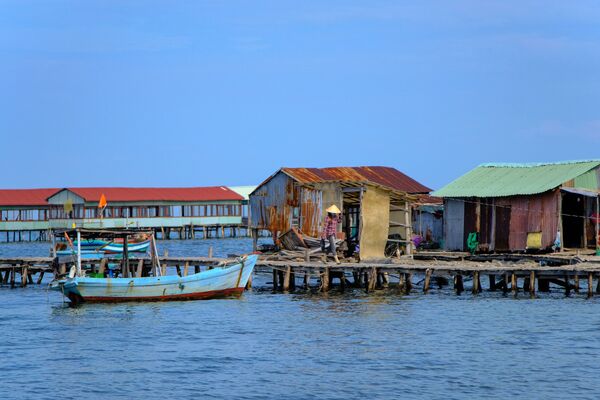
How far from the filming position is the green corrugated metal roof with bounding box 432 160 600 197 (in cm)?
4547

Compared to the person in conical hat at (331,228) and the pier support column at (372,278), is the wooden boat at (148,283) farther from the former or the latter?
the pier support column at (372,278)

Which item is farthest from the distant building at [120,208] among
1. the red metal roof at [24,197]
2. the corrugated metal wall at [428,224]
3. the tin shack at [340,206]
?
the tin shack at [340,206]

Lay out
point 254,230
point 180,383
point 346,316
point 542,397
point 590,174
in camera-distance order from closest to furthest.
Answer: point 542,397, point 180,383, point 346,316, point 590,174, point 254,230

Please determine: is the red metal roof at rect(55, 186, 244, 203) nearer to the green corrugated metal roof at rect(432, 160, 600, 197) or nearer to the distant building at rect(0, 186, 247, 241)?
the distant building at rect(0, 186, 247, 241)

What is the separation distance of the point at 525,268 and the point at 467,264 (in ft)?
11.3

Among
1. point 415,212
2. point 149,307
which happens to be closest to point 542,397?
point 149,307

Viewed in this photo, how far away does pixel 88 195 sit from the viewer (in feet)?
291

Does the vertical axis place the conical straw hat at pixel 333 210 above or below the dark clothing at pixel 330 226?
above

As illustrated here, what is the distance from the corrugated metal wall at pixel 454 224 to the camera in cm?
4812

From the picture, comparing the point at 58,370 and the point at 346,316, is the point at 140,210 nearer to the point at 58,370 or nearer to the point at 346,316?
the point at 346,316

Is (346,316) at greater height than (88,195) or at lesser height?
lesser

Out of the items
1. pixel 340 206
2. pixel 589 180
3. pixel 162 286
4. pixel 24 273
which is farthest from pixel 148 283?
pixel 589 180

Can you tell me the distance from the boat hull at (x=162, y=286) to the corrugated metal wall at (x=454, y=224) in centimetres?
1286

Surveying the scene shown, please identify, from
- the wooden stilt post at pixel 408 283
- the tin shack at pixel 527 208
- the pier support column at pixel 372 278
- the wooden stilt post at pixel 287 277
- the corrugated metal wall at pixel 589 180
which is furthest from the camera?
the corrugated metal wall at pixel 589 180
